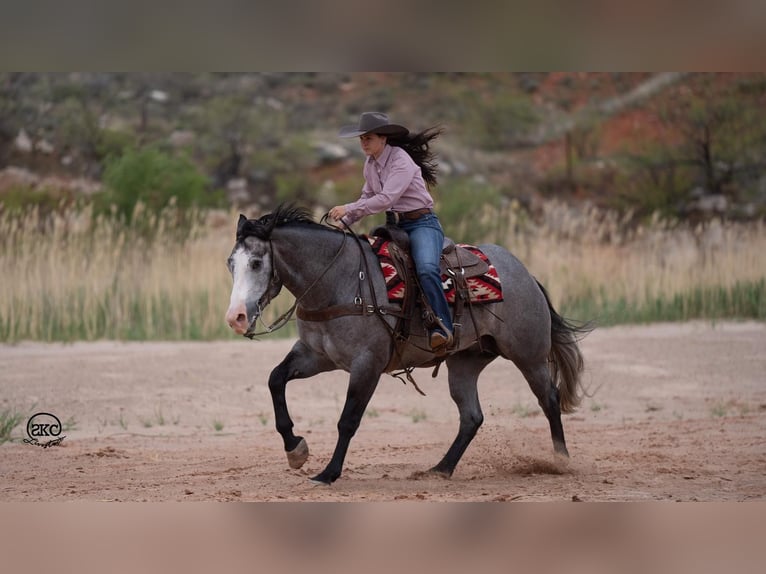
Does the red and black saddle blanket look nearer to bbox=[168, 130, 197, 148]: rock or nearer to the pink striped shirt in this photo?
the pink striped shirt

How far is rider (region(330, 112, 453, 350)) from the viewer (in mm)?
7363

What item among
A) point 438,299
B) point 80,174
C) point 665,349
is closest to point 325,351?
point 438,299

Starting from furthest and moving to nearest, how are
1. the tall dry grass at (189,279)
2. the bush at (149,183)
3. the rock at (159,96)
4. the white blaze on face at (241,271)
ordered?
the rock at (159,96) → the bush at (149,183) → the tall dry grass at (189,279) → the white blaze on face at (241,271)

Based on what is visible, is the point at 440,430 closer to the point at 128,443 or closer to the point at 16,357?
the point at 128,443

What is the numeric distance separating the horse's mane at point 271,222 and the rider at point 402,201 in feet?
0.90

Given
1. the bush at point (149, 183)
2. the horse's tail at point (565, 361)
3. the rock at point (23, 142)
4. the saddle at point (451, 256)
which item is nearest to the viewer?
the saddle at point (451, 256)

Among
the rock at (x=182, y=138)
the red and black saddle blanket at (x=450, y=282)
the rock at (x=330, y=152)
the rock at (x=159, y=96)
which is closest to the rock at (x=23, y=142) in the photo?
the rock at (x=182, y=138)

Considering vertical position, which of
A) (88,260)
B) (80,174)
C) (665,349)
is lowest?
(665,349)

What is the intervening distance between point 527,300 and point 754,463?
8.10 feet

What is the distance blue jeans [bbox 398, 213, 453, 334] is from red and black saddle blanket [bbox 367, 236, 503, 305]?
17 cm

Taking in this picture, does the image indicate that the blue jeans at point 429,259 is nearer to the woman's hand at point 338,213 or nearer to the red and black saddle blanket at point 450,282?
the red and black saddle blanket at point 450,282

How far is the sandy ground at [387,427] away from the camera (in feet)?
25.3

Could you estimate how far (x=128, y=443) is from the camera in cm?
974

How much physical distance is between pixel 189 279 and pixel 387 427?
478 cm
